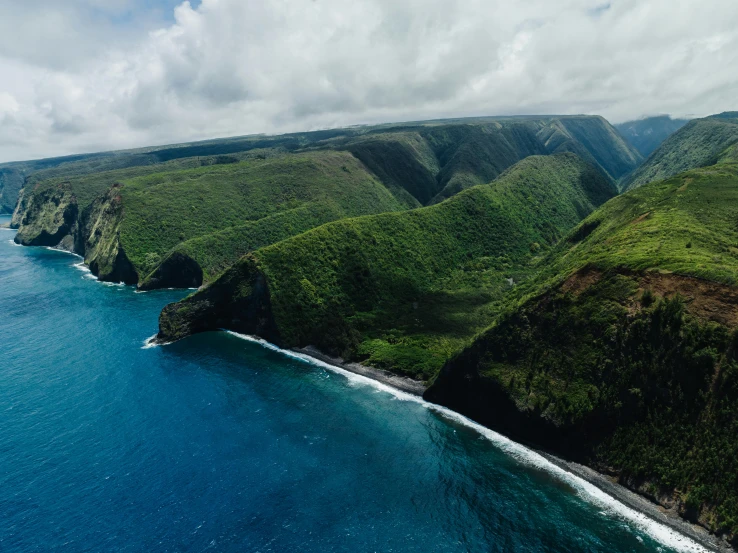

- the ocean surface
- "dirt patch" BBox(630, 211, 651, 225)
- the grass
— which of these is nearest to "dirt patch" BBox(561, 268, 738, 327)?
the grass

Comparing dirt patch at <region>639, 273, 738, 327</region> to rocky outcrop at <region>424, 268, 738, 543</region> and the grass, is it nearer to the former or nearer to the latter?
rocky outcrop at <region>424, 268, 738, 543</region>

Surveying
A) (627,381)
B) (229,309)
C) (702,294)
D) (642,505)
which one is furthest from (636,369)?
(229,309)

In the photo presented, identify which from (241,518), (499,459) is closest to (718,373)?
(499,459)

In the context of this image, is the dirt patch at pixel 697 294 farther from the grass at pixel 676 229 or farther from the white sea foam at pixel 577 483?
the white sea foam at pixel 577 483

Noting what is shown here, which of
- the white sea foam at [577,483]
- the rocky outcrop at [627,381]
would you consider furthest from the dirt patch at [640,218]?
the white sea foam at [577,483]

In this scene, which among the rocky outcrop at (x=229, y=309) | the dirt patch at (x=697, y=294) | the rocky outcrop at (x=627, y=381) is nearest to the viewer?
the rocky outcrop at (x=627, y=381)
